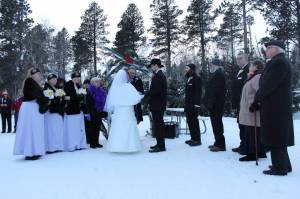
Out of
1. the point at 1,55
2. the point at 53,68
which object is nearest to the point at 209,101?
the point at 1,55

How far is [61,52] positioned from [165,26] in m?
17.4

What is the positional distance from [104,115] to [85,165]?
7.75 feet

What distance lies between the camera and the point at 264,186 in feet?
16.6

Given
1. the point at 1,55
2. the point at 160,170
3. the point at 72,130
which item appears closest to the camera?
the point at 160,170

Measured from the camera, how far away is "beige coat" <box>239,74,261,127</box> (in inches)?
259

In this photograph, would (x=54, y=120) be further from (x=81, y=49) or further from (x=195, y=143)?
(x=81, y=49)

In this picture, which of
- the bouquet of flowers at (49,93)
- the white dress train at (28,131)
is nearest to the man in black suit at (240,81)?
the bouquet of flowers at (49,93)

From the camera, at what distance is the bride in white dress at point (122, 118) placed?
7.79m

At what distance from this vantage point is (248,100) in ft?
21.8

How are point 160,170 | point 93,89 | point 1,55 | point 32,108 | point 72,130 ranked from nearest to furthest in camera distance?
point 160,170, point 32,108, point 72,130, point 93,89, point 1,55

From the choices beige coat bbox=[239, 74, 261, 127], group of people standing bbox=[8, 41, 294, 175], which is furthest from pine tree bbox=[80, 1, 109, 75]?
beige coat bbox=[239, 74, 261, 127]

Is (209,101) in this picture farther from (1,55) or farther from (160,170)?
(1,55)

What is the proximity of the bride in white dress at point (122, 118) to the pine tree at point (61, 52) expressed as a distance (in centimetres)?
4092

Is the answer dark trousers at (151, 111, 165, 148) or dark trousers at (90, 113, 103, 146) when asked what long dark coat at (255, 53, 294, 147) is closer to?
dark trousers at (151, 111, 165, 148)
